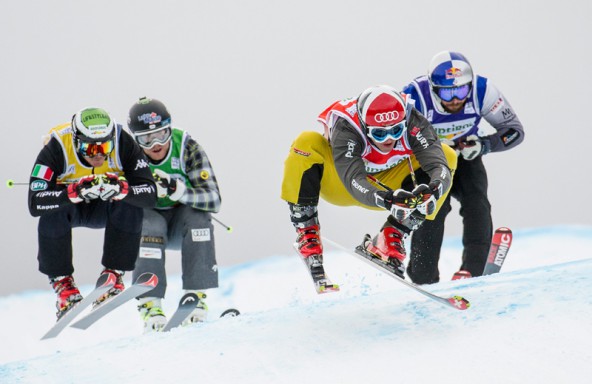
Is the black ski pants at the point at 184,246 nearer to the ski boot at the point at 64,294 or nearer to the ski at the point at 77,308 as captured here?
the ski at the point at 77,308

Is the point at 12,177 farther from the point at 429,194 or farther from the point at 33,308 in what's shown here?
the point at 429,194

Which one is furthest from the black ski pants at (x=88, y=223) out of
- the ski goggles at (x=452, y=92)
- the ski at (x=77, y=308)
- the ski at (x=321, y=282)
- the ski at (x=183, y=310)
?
the ski goggles at (x=452, y=92)

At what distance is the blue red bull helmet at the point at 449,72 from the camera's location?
5.49m

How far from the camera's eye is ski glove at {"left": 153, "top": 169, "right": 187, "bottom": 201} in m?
5.58

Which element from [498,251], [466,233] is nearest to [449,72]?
[466,233]

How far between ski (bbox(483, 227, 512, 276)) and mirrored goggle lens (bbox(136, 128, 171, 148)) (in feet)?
7.61

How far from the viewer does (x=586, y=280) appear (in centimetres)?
434

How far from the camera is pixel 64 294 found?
5258 millimetres

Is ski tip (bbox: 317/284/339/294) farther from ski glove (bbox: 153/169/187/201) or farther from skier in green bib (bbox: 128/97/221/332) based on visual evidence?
ski glove (bbox: 153/169/187/201)

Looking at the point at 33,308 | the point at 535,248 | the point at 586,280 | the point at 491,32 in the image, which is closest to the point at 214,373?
the point at 586,280

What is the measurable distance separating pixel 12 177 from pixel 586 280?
5.50 metres

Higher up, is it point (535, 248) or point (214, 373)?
point (214, 373)

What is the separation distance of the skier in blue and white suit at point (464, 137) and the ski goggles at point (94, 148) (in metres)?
2.00

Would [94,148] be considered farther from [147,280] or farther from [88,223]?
[147,280]
